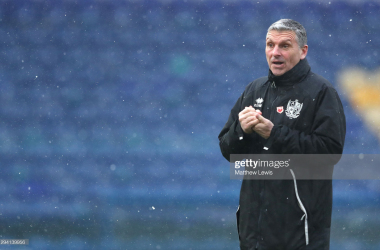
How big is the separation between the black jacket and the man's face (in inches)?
1.6

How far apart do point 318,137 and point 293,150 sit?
0.16 m

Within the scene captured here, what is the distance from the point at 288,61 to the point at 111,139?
2915 millimetres

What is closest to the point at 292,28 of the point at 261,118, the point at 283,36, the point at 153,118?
the point at 283,36

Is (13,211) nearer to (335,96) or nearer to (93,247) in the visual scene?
(93,247)

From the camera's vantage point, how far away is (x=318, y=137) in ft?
8.48

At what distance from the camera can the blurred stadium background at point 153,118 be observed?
516cm

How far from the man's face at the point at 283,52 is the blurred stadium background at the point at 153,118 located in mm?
2400

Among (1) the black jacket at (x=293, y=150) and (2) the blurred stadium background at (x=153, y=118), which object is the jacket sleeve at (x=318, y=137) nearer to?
(1) the black jacket at (x=293, y=150)

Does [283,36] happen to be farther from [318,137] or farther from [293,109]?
→ [318,137]

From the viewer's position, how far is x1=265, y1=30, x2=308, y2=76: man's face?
9.05 ft

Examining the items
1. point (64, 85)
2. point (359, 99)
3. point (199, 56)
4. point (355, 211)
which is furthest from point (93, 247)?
point (359, 99)

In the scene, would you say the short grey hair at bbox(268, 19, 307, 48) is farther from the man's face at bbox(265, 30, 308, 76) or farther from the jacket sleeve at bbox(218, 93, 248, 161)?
the jacket sleeve at bbox(218, 93, 248, 161)

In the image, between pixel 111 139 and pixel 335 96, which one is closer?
pixel 335 96

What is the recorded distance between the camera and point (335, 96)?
267 cm
